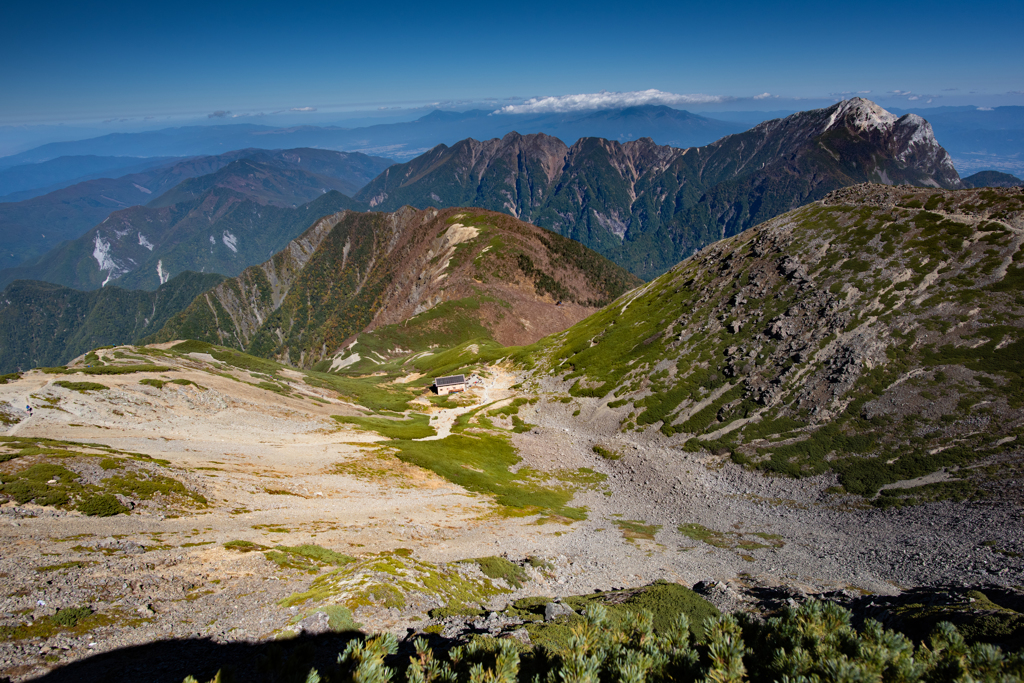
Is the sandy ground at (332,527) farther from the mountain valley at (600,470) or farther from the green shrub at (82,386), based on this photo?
the green shrub at (82,386)

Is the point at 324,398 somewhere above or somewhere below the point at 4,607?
below

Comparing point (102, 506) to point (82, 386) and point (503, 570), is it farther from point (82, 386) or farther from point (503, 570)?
point (82, 386)

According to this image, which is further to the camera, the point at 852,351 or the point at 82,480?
the point at 852,351

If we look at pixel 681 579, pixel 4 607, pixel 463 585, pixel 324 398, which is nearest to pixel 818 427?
pixel 681 579

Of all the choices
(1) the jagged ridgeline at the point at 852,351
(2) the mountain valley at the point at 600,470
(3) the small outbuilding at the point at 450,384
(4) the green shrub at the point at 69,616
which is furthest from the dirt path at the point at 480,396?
(4) the green shrub at the point at 69,616

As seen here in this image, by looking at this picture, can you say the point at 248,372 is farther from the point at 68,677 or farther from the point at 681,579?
the point at 681,579

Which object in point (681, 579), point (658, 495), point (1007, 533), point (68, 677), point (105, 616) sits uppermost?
point (68, 677)

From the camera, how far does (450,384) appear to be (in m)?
122

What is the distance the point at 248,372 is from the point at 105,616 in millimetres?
86503

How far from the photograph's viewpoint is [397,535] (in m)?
39.5

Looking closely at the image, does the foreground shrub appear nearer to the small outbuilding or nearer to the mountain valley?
the mountain valley

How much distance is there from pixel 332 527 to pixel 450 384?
84163 mm

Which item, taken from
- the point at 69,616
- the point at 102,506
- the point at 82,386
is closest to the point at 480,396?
the point at 82,386

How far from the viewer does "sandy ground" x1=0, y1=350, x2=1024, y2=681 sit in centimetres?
2391
